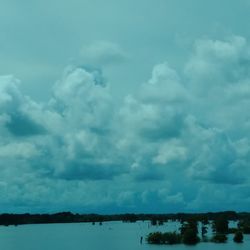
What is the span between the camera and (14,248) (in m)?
146

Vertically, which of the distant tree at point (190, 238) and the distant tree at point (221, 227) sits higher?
the distant tree at point (221, 227)

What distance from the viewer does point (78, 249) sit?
445ft

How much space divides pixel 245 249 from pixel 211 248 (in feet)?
26.0

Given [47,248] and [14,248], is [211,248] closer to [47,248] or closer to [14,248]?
[47,248]

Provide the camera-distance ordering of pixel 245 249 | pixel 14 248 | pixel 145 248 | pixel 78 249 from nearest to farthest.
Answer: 1. pixel 245 249
2. pixel 145 248
3. pixel 78 249
4. pixel 14 248

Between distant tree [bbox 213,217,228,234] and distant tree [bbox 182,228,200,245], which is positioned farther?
distant tree [bbox 213,217,228,234]

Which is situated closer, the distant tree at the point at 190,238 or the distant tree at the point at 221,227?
the distant tree at the point at 190,238

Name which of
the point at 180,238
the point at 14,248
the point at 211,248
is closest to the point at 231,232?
the point at 180,238

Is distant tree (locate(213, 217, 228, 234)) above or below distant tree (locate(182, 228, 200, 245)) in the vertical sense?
above

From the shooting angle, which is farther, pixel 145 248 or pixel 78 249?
pixel 78 249

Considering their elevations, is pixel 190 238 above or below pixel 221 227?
below

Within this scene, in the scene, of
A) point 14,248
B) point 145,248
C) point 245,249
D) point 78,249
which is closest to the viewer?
point 245,249

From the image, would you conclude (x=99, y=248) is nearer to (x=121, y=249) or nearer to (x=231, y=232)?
(x=121, y=249)

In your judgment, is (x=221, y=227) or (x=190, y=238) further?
(x=221, y=227)
